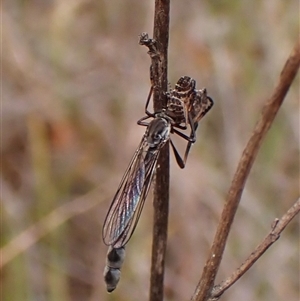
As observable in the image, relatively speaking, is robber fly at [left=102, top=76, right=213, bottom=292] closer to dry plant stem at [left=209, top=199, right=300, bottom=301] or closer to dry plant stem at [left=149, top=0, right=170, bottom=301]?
dry plant stem at [left=149, top=0, right=170, bottom=301]

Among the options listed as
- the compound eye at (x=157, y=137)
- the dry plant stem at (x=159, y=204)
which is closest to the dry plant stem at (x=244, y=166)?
the dry plant stem at (x=159, y=204)

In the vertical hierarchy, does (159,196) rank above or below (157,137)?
below

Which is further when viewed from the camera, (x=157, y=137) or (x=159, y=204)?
(x=157, y=137)

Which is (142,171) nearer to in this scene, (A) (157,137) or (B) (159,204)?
(A) (157,137)

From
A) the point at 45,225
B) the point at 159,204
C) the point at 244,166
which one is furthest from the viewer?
the point at 45,225

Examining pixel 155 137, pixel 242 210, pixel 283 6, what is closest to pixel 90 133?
pixel 242 210

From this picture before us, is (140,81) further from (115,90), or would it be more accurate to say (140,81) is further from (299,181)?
(299,181)

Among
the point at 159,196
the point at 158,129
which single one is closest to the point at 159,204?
the point at 159,196
